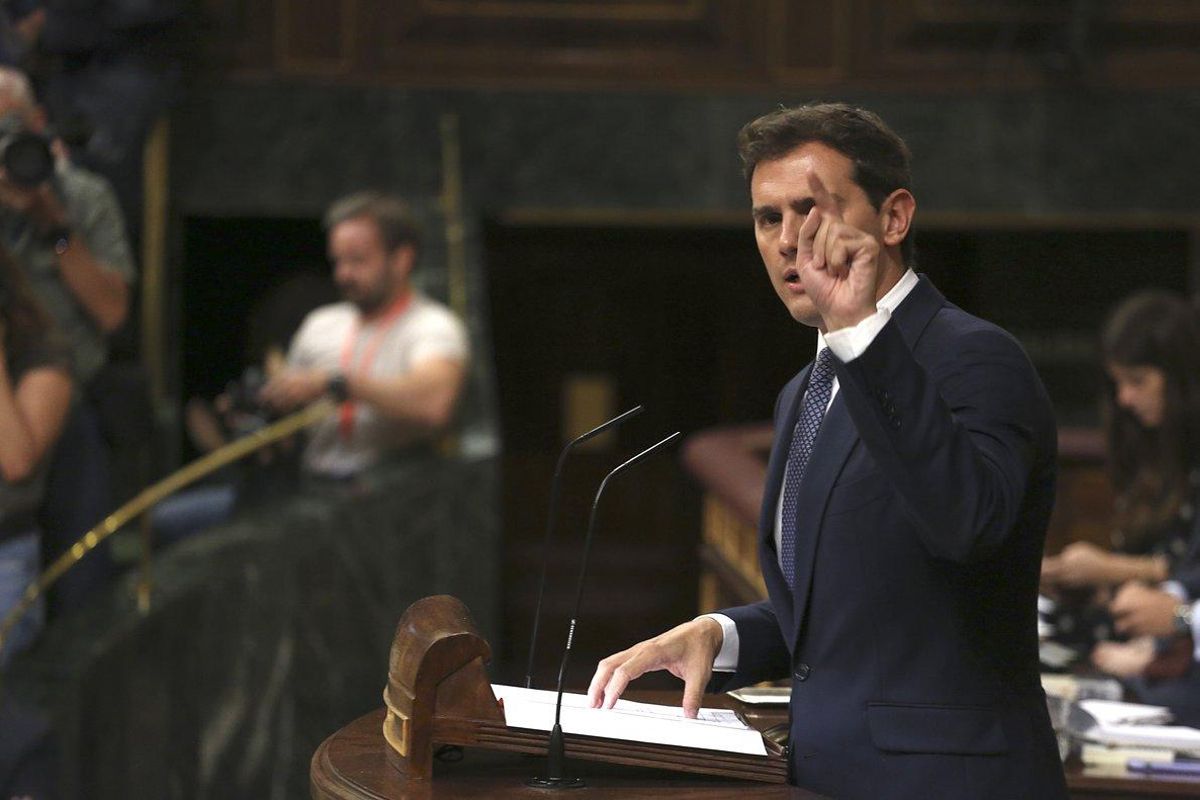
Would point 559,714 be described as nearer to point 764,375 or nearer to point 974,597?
point 974,597

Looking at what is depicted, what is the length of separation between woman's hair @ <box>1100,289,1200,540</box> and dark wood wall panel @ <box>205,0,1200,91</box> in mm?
3067

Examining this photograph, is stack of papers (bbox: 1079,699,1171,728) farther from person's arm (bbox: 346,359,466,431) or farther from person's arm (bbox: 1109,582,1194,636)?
person's arm (bbox: 346,359,466,431)

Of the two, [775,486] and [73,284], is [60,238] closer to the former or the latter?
[73,284]

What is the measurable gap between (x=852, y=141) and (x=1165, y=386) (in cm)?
251

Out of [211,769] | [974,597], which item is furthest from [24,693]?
[974,597]

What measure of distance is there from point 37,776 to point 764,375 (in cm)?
568

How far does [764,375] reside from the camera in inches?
354

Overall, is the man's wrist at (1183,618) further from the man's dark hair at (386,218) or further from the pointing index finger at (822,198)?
the man's dark hair at (386,218)

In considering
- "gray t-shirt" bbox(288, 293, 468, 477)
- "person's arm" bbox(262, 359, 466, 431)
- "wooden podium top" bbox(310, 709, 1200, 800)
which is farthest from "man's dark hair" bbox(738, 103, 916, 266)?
"gray t-shirt" bbox(288, 293, 468, 477)

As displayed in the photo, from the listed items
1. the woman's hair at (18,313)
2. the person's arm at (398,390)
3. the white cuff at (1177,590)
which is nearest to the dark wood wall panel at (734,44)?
the person's arm at (398,390)

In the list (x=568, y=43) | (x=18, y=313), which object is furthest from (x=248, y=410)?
(x=568, y=43)

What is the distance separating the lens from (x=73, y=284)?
4184mm

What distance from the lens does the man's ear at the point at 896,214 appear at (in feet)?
6.70

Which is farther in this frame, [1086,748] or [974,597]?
[1086,748]
